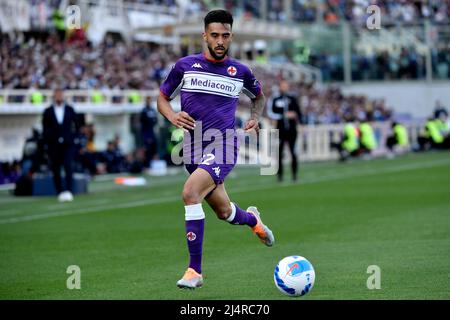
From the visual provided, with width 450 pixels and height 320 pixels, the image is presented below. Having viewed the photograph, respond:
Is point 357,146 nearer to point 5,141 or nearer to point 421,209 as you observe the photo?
point 5,141

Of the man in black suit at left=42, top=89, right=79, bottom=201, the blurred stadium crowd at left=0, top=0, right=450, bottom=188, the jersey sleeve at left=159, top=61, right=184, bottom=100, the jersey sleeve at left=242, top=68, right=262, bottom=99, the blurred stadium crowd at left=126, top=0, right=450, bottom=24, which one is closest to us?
the jersey sleeve at left=159, top=61, right=184, bottom=100

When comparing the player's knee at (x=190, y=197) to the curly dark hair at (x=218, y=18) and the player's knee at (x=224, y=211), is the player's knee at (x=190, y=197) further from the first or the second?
the curly dark hair at (x=218, y=18)

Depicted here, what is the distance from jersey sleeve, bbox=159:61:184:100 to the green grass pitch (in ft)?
5.82

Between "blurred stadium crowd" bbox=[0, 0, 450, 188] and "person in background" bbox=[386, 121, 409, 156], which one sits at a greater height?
"blurred stadium crowd" bbox=[0, 0, 450, 188]

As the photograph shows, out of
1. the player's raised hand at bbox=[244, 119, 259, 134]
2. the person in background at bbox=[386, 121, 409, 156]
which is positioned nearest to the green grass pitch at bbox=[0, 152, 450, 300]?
the player's raised hand at bbox=[244, 119, 259, 134]

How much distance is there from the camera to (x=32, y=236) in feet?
52.9

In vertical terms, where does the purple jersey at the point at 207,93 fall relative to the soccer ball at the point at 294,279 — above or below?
above

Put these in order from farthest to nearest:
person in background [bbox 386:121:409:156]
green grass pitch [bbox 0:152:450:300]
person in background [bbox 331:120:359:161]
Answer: person in background [bbox 386:121:409:156] < person in background [bbox 331:120:359:161] < green grass pitch [bbox 0:152:450:300]

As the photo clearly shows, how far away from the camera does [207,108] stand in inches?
424

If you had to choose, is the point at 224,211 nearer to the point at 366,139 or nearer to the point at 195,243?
the point at 195,243

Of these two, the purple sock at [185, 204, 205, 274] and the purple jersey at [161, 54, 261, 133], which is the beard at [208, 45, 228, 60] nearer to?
the purple jersey at [161, 54, 261, 133]

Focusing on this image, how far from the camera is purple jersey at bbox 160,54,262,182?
35.3 feet

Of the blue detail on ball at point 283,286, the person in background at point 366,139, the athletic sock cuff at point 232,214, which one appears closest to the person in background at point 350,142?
the person in background at point 366,139

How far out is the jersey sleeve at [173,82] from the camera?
35.5ft
